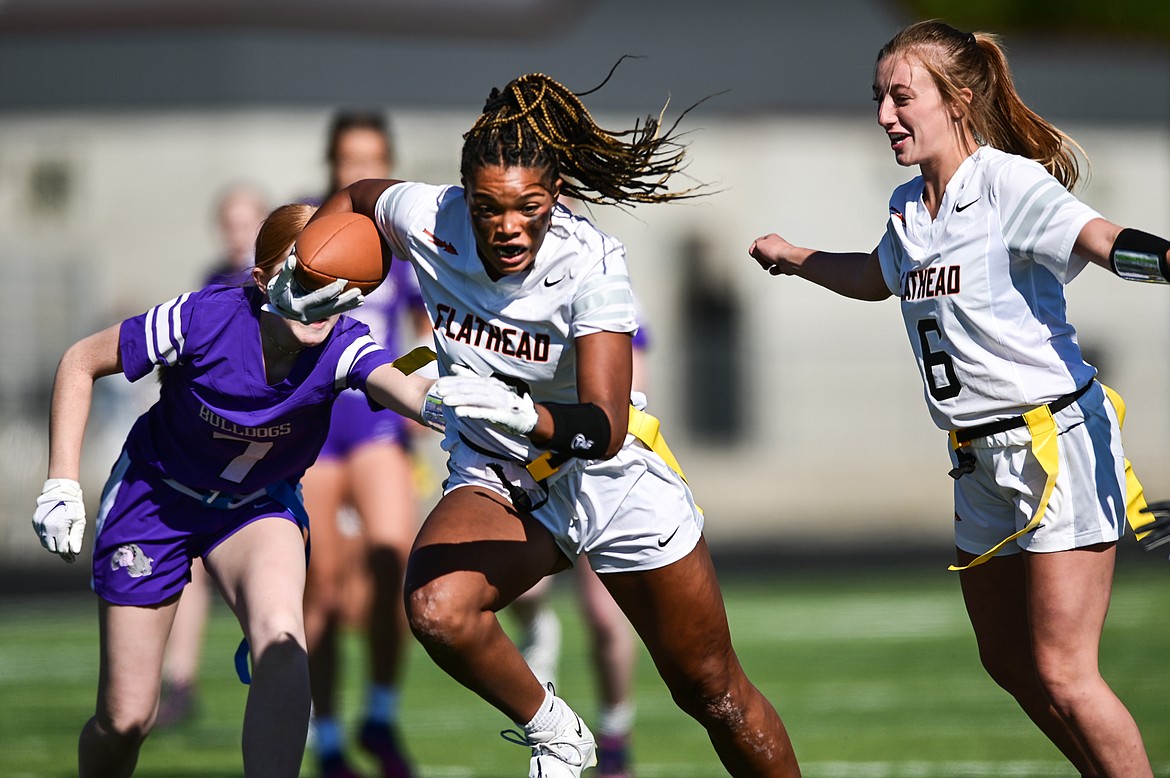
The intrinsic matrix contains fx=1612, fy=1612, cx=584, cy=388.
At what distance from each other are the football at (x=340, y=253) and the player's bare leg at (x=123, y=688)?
1157 millimetres

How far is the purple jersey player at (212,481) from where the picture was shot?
433 centimetres

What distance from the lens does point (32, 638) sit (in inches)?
443

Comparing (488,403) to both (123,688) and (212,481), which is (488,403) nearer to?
(212,481)

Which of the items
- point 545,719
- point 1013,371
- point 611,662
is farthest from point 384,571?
point 1013,371

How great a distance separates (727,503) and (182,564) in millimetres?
16000

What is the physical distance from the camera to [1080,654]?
13.0 ft

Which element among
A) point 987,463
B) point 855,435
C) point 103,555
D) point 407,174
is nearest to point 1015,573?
point 987,463

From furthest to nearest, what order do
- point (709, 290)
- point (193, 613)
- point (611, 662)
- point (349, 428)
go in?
point (709, 290) < point (193, 613) < point (349, 428) < point (611, 662)

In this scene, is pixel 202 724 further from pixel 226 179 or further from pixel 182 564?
pixel 226 179

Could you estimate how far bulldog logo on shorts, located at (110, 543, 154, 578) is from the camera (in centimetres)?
452

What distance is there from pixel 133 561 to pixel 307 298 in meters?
1.05

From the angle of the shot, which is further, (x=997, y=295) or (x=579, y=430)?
(x=997, y=295)

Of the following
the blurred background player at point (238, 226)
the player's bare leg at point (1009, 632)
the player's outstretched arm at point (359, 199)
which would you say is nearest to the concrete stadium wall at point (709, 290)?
the blurred background player at point (238, 226)

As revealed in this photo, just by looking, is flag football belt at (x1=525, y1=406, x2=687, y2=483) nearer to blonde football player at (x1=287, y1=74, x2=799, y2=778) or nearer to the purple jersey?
blonde football player at (x1=287, y1=74, x2=799, y2=778)
